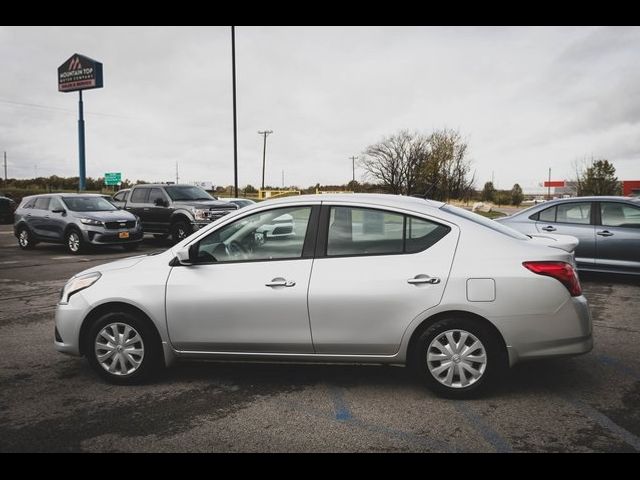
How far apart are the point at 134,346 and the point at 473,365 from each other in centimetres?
269

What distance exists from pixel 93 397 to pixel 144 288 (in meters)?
0.91

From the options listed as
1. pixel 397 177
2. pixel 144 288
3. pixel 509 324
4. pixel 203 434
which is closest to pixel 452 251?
pixel 509 324

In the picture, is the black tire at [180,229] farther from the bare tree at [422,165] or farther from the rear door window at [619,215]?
the bare tree at [422,165]

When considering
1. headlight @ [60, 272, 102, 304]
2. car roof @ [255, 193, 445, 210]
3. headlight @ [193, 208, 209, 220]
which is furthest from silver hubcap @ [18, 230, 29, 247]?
car roof @ [255, 193, 445, 210]

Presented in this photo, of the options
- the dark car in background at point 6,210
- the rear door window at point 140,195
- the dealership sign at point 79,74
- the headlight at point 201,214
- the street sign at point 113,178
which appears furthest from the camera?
the street sign at point 113,178

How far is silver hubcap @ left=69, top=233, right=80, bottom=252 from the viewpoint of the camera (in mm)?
15031

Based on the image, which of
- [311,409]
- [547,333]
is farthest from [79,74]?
[547,333]

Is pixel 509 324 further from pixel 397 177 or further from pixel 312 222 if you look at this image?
pixel 397 177

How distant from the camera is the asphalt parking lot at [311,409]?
3.39 m

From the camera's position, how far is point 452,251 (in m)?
4.07

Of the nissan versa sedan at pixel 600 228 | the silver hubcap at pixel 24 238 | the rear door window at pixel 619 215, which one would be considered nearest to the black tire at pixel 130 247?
the silver hubcap at pixel 24 238

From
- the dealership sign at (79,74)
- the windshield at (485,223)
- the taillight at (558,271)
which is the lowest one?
the taillight at (558,271)

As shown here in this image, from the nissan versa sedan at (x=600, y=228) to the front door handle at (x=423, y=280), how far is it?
633cm

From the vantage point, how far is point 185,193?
1780cm
